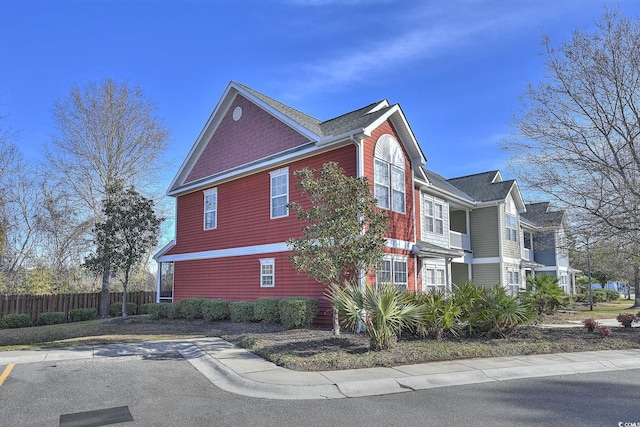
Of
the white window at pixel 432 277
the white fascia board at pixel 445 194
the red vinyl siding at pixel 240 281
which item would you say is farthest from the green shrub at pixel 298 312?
the white fascia board at pixel 445 194

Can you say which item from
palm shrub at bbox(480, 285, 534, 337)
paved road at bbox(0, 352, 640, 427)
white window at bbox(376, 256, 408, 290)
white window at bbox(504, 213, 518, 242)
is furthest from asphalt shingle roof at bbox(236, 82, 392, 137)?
white window at bbox(504, 213, 518, 242)

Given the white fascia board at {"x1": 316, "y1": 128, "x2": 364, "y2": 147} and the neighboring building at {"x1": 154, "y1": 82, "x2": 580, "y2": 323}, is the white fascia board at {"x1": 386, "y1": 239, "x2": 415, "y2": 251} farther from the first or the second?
the white fascia board at {"x1": 316, "y1": 128, "x2": 364, "y2": 147}

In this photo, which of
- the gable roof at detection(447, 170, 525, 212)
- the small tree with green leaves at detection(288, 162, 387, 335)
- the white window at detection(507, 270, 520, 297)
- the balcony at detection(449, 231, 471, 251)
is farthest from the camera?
the white window at detection(507, 270, 520, 297)

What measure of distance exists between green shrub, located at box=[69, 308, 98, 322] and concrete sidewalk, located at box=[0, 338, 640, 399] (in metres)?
13.8

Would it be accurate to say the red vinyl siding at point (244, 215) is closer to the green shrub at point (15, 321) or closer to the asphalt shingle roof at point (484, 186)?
the green shrub at point (15, 321)

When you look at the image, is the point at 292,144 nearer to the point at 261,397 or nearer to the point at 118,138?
the point at 261,397

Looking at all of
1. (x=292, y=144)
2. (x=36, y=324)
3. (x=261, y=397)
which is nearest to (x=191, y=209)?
(x=292, y=144)

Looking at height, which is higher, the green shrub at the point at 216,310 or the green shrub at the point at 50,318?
the green shrub at the point at 216,310

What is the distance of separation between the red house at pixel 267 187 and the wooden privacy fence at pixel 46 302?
20.3 ft

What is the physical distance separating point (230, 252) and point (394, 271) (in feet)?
23.5

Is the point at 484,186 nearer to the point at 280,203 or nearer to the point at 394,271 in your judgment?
the point at 394,271

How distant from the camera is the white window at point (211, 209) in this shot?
20.5 m

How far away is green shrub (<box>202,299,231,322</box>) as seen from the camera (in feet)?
57.6

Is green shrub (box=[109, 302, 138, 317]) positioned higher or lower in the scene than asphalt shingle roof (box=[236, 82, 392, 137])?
lower
